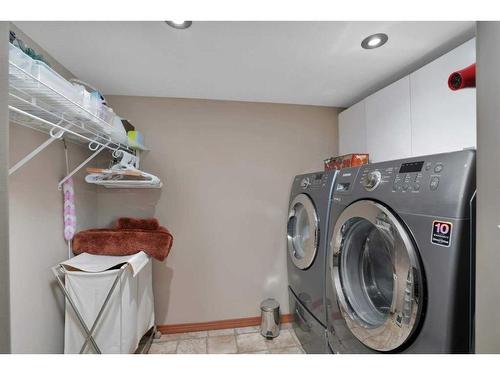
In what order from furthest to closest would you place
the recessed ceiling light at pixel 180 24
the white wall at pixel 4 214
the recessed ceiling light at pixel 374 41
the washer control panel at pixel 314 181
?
the washer control panel at pixel 314 181
the recessed ceiling light at pixel 374 41
the recessed ceiling light at pixel 180 24
the white wall at pixel 4 214

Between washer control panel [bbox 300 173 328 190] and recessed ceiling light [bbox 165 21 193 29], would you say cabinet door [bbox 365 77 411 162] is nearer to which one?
washer control panel [bbox 300 173 328 190]

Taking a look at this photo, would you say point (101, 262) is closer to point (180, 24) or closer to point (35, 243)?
point (35, 243)

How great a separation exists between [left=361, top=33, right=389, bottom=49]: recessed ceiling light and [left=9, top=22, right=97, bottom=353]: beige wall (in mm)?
1782

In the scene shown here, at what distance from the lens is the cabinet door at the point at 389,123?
4.53 feet

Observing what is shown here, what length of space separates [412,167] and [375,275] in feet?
2.16

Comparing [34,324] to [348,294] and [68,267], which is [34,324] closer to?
[68,267]

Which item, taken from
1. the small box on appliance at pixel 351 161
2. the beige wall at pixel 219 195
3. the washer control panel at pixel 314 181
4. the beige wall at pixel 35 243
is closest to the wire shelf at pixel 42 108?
the beige wall at pixel 35 243

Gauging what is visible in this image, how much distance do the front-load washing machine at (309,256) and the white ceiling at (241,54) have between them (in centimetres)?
73

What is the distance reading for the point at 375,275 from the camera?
123 centimetres

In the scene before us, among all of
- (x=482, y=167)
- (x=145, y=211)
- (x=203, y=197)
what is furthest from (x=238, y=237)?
(x=482, y=167)

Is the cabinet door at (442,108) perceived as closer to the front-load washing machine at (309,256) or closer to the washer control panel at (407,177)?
the washer control panel at (407,177)

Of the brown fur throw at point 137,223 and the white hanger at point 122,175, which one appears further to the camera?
the brown fur throw at point 137,223

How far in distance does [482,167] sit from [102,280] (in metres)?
1.68

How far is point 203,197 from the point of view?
2.01 metres
